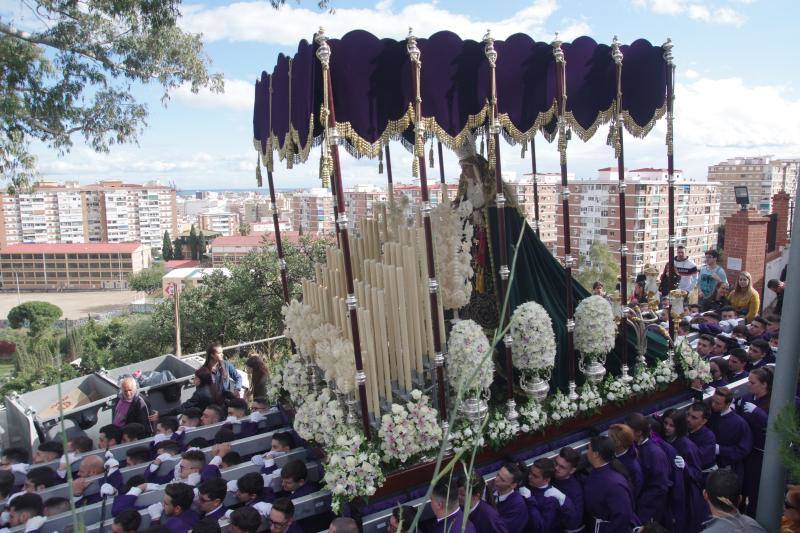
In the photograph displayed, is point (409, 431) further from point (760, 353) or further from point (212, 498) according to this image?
point (760, 353)

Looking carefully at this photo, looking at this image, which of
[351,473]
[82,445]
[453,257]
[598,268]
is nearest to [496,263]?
[453,257]

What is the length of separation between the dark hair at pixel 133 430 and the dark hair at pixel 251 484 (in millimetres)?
1767

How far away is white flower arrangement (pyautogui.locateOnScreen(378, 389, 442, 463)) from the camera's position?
4195mm

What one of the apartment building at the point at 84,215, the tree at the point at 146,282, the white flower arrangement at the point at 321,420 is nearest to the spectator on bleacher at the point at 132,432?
the white flower arrangement at the point at 321,420

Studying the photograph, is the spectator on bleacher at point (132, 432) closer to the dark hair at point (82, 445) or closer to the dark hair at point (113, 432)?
the dark hair at point (113, 432)

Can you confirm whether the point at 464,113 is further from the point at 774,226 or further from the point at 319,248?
the point at 319,248

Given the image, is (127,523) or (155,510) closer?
(127,523)

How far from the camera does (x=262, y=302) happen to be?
614 inches

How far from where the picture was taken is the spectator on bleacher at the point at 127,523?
381 cm

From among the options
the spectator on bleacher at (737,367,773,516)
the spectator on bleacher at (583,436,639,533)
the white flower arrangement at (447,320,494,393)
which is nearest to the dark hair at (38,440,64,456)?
the white flower arrangement at (447,320,494,393)

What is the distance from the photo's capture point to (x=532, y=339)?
15.7 feet

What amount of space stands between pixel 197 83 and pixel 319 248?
593cm

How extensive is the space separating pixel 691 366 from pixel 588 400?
151cm

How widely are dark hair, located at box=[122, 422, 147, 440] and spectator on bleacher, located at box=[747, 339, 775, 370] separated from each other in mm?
6388
